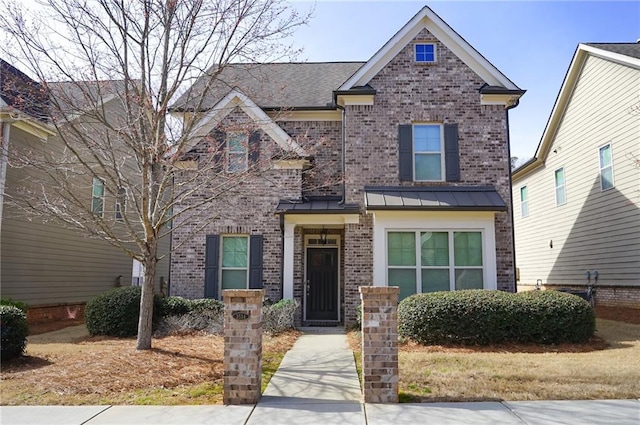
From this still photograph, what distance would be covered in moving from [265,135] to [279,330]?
5.53 meters

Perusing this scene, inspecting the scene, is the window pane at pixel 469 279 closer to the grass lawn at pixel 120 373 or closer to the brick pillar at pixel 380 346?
the grass lawn at pixel 120 373

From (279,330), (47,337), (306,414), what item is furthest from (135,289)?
(306,414)

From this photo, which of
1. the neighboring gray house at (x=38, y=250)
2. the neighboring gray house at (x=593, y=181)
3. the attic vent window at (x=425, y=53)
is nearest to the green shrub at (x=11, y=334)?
the neighboring gray house at (x=38, y=250)

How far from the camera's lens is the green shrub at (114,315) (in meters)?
10.9

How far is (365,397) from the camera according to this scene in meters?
5.63

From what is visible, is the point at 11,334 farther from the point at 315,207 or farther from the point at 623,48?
the point at 623,48

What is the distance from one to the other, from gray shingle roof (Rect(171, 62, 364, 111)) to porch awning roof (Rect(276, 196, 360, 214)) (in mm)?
2809

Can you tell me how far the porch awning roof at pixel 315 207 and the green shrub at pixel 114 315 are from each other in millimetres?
4344

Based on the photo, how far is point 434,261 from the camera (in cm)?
1200

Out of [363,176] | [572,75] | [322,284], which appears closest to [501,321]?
[363,176]

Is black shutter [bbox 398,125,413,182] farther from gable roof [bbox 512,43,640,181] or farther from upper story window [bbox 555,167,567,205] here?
upper story window [bbox 555,167,567,205]

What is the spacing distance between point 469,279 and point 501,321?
2.76 meters

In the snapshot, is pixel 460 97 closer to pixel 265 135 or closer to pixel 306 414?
pixel 265 135

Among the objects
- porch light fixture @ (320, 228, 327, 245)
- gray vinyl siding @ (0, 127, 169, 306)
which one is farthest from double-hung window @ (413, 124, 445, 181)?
gray vinyl siding @ (0, 127, 169, 306)
